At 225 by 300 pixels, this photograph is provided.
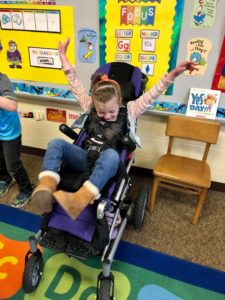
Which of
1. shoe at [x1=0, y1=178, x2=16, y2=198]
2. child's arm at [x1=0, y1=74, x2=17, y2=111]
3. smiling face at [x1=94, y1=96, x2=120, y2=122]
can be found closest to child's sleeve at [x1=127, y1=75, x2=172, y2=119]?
smiling face at [x1=94, y1=96, x2=120, y2=122]

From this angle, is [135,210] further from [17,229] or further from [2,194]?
[2,194]

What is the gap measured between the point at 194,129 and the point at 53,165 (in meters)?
1.12

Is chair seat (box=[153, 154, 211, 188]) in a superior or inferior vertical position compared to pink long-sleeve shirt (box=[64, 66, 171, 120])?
inferior

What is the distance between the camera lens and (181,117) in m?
1.88

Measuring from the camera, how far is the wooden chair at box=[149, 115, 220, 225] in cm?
172

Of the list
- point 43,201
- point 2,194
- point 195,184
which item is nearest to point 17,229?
point 2,194

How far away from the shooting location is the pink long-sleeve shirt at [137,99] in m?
1.42

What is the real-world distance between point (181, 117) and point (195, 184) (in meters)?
0.51

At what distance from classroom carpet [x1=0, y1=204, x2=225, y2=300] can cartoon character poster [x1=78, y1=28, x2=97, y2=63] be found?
4.53ft

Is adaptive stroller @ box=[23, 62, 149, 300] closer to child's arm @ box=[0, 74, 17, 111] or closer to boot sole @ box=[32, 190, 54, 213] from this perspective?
boot sole @ box=[32, 190, 54, 213]

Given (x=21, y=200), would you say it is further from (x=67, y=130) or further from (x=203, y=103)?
(x=203, y=103)

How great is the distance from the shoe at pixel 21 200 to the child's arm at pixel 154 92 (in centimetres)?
112

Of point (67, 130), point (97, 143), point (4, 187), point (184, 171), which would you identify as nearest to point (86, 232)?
point (97, 143)

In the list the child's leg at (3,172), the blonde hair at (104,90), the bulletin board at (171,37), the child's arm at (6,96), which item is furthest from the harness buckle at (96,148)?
the child's leg at (3,172)
